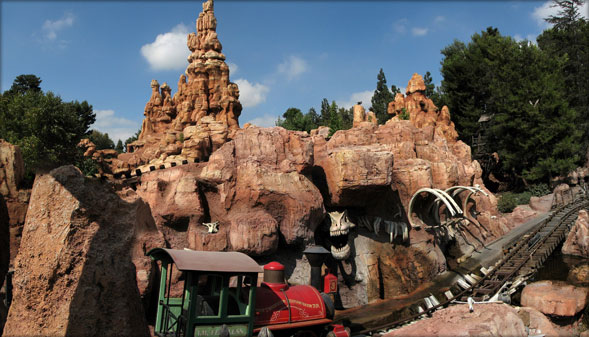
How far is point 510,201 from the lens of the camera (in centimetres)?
3145

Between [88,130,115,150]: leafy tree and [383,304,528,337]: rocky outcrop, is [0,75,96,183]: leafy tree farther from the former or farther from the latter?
[88,130,115,150]: leafy tree

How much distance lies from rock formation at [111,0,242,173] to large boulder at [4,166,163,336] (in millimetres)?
20688

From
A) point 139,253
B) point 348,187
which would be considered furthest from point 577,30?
point 139,253

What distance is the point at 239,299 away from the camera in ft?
24.3

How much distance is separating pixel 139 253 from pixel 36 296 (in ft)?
12.5

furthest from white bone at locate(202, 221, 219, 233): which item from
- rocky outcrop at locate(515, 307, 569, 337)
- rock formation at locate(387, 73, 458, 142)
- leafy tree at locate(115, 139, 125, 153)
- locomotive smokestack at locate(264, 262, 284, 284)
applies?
leafy tree at locate(115, 139, 125, 153)

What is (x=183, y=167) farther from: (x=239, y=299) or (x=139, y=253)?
(x=239, y=299)

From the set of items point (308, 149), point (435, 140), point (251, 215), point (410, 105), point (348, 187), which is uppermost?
point (410, 105)

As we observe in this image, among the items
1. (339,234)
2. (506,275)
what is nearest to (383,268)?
(339,234)

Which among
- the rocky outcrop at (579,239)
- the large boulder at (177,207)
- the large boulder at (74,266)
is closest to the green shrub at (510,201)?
the rocky outcrop at (579,239)

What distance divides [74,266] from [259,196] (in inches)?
279

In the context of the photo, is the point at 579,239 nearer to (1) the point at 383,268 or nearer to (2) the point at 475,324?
(1) the point at 383,268

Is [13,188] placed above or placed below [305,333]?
above

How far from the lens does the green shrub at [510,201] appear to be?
31.3 metres
